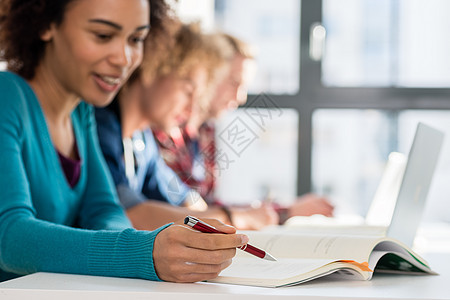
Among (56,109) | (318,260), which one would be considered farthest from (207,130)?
(318,260)

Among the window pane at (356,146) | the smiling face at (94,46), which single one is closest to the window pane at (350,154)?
the window pane at (356,146)

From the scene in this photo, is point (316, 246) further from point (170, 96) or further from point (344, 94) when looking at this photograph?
point (344, 94)

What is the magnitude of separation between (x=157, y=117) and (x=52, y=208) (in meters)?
0.95

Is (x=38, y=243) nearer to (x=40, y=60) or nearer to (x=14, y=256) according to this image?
(x=14, y=256)

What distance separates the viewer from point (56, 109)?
1322 mm

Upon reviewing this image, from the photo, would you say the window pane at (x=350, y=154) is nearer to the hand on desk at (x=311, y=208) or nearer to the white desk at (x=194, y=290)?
the hand on desk at (x=311, y=208)

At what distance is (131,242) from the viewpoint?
0.78 metres

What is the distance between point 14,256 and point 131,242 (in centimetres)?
20

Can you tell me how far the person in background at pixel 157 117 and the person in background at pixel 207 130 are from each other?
0.32ft

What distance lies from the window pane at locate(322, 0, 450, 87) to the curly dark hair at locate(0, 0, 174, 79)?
2.15 metres

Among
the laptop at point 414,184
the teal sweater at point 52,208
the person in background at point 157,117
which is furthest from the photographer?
the person in background at point 157,117

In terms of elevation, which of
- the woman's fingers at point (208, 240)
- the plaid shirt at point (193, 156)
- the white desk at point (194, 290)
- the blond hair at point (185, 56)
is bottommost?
the plaid shirt at point (193, 156)

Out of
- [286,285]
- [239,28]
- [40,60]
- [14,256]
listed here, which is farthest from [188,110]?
[286,285]

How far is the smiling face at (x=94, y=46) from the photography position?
4.02 feet
